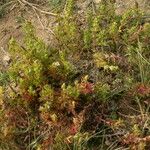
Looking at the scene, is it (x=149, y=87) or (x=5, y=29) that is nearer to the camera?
(x=149, y=87)

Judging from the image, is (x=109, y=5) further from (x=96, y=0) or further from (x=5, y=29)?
(x=5, y=29)

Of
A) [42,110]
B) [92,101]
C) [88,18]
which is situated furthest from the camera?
[88,18]

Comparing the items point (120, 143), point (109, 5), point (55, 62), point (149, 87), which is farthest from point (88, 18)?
point (120, 143)

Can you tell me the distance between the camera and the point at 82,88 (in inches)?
125

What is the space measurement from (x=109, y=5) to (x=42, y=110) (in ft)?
4.14

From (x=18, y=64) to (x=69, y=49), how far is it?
1.73 ft

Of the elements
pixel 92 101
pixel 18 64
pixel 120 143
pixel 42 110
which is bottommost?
pixel 120 143

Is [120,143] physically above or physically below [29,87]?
below

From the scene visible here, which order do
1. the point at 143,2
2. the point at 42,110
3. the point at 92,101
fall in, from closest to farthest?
the point at 42,110
the point at 92,101
the point at 143,2

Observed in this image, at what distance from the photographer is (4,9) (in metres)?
4.16

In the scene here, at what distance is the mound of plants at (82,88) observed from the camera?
10.1 feet

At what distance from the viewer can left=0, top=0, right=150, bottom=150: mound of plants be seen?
3092mm

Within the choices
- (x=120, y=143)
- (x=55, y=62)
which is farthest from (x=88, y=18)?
(x=120, y=143)

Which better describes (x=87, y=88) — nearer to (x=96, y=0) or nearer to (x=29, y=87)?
(x=29, y=87)
